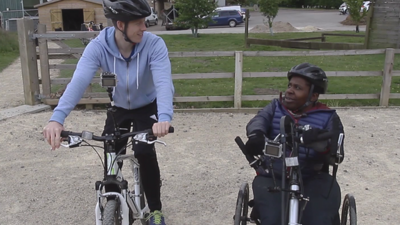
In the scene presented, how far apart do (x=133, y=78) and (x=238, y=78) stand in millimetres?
5073

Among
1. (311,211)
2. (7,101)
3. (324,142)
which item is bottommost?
(7,101)

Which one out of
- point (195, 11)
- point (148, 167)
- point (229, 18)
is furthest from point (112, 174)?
point (229, 18)

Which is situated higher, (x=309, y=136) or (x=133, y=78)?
(x=133, y=78)

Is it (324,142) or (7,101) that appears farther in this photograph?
(7,101)

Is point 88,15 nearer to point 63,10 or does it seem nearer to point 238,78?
point 63,10

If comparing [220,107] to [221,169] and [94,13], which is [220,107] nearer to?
[221,169]

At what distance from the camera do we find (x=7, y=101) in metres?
9.30

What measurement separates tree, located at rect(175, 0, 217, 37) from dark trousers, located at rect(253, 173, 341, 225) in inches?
844

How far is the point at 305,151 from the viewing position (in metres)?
3.16

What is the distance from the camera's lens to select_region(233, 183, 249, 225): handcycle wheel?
309 centimetres

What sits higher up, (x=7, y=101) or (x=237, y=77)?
(x=237, y=77)

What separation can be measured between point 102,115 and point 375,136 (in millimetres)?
4434

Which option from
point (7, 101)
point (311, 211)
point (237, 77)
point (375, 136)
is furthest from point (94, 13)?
point (311, 211)

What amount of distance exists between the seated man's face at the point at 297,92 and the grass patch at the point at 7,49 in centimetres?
1486
